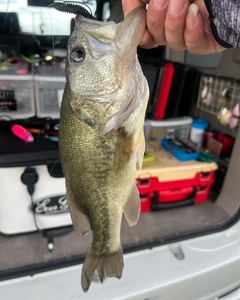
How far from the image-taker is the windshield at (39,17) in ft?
5.86

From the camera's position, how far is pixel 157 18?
0.71 m

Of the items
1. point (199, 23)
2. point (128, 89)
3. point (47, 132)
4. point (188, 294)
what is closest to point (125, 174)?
point (128, 89)

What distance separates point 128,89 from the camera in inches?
29.4

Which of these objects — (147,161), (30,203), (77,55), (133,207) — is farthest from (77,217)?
(147,161)

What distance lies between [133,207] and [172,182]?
3.44 ft

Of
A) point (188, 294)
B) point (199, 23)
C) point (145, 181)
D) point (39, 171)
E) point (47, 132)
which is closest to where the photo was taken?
point (199, 23)

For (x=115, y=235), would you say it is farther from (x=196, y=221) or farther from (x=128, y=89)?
(x=196, y=221)

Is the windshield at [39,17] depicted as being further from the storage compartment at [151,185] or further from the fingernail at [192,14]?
the fingernail at [192,14]

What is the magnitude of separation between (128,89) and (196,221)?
135cm

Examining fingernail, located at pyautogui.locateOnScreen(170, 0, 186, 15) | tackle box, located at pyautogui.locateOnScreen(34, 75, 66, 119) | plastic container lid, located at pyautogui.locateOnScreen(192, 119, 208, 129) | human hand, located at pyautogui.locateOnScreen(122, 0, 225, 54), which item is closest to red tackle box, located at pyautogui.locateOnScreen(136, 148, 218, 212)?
plastic container lid, located at pyautogui.locateOnScreen(192, 119, 208, 129)

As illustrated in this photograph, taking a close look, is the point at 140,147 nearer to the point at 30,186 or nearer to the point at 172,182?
the point at 30,186

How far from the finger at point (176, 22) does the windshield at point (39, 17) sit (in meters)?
1.17

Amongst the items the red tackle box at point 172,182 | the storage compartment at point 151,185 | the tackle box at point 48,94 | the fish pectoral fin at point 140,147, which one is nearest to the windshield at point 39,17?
the storage compartment at point 151,185

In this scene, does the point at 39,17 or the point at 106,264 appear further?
the point at 39,17
